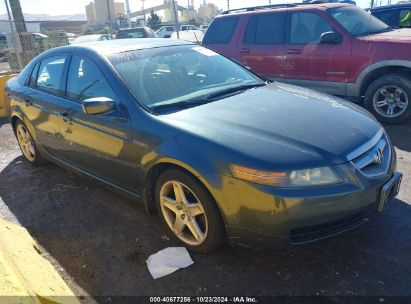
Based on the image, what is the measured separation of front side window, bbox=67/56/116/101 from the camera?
341 centimetres

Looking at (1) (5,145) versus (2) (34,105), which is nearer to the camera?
(2) (34,105)

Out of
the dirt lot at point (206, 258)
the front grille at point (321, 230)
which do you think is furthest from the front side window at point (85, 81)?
the front grille at point (321, 230)

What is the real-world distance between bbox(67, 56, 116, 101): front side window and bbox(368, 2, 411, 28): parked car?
742 cm

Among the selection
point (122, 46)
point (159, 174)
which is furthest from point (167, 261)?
point (122, 46)

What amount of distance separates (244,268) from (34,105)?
3082mm

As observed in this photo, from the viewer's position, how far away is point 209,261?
291cm

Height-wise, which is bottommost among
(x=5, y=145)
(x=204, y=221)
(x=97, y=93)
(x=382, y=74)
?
(x=5, y=145)

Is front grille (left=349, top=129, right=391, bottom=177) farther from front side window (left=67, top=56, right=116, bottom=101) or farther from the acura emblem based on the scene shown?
front side window (left=67, top=56, right=116, bottom=101)

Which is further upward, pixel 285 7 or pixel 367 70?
pixel 285 7

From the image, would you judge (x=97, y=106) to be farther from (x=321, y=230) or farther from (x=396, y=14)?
(x=396, y=14)

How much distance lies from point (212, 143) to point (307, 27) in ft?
15.0

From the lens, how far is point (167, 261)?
2951 mm

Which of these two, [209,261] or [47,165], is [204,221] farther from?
[47,165]

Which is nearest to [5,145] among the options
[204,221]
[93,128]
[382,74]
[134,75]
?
[93,128]
